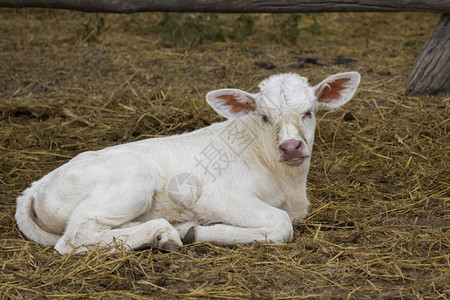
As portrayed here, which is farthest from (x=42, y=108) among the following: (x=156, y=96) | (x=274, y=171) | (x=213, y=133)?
(x=274, y=171)

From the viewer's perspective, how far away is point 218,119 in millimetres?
8672

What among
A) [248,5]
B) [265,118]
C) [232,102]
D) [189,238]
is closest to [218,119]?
[248,5]

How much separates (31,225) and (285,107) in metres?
2.38

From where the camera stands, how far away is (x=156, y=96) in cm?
941

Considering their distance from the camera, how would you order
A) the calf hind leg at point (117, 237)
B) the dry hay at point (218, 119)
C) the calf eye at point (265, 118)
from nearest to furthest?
the dry hay at point (218, 119)
the calf hind leg at point (117, 237)
the calf eye at point (265, 118)

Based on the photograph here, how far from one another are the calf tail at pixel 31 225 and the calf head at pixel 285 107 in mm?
1784

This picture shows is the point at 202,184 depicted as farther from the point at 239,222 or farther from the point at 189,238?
the point at 189,238

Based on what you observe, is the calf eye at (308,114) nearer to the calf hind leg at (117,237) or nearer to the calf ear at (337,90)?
the calf ear at (337,90)

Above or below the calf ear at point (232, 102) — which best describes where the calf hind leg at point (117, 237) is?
below

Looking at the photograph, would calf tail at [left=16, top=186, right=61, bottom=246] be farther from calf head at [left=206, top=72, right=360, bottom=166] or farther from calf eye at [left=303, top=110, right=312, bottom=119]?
calf eye at [left=303, top=110, right=312, bottom=119]

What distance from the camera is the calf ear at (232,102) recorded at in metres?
6.21

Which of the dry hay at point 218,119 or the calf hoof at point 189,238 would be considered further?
the calf hoof at point 189,238

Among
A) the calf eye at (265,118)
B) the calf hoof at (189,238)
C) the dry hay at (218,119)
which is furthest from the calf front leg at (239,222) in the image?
the calf eye at (265,118)

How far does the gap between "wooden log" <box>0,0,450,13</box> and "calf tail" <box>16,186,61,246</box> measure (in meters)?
3.75
